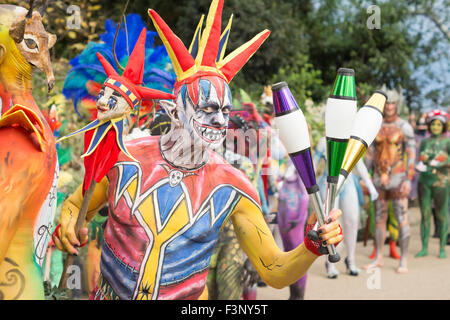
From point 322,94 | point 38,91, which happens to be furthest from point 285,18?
Result: point 38,91

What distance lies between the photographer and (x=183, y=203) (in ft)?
8.27

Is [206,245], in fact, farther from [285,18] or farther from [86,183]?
[285,18]

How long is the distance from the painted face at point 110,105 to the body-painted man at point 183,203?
0.81ft

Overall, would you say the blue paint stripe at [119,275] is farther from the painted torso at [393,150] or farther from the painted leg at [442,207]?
the painted leg at [442,207]

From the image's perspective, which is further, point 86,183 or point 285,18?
point 285,18

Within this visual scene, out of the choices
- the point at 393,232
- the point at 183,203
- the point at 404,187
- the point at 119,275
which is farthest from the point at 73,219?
the point at 393,232

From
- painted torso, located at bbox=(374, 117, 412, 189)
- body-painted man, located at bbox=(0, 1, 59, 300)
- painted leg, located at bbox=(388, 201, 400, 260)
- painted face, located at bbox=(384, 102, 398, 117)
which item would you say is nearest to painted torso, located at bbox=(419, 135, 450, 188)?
painted leg, located at bbox=(388, 201, 400, 260)

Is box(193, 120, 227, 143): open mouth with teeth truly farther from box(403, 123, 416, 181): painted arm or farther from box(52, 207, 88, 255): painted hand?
box(403, 123, 416, 181): painted arm

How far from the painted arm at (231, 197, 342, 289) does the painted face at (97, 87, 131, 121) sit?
676 millimetres

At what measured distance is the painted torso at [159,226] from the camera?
96.5 inches

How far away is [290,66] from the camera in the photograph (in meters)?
13.3

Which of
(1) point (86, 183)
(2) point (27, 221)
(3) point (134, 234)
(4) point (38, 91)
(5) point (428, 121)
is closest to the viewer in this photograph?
(2) point (27, 221)

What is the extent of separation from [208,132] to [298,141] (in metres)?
0.50

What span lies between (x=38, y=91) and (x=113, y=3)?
20.7 feet
